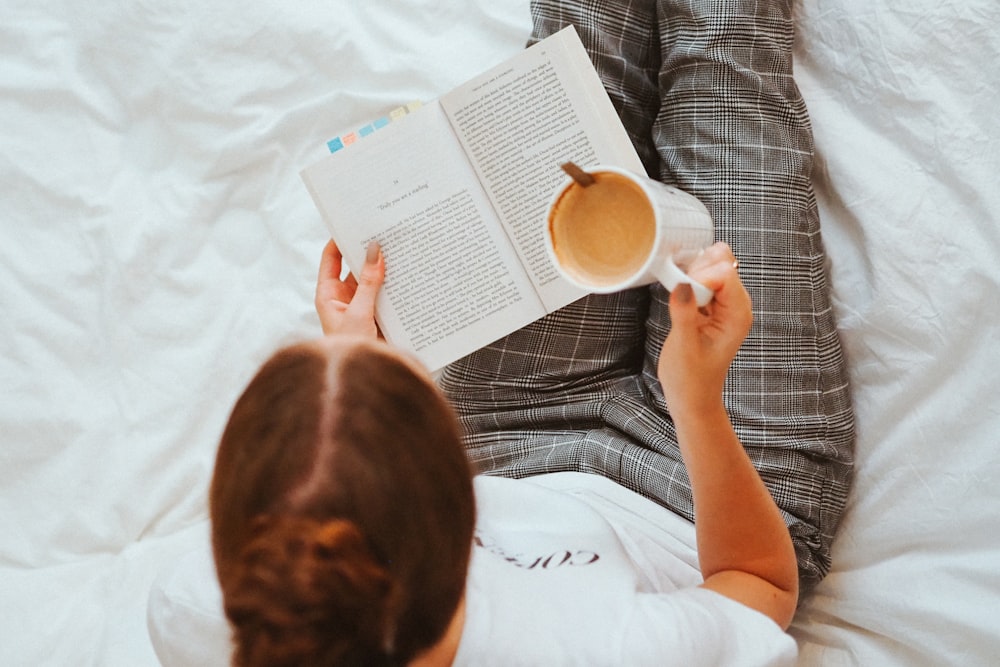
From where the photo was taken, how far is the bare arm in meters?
0.60

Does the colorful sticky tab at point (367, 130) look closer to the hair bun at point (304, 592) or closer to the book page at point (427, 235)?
the book page at point (427, 235)

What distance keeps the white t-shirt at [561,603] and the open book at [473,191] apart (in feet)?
0.56

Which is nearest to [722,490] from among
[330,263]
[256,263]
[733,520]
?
[733,520]

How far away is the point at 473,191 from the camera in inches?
31.7

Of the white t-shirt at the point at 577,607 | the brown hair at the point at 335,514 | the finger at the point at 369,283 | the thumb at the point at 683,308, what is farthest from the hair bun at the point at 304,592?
the finger at the point at 369,283

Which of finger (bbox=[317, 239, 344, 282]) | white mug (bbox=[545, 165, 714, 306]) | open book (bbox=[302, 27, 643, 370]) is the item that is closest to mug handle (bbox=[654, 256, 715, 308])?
white mug (bbox=[545, 165, 714, 306])

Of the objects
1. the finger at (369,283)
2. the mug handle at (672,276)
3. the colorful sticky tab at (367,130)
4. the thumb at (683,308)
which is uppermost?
the colorful sticky tab at (367,130)

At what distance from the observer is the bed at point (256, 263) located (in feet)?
2.46

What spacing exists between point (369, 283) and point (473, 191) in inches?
5.0

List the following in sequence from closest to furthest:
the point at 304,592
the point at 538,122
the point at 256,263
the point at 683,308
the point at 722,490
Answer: the point at 304,592 → the point at 683,308 → the point at 722,490 → the point at 538,122 → the point at 256,263

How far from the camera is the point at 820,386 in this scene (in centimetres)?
80

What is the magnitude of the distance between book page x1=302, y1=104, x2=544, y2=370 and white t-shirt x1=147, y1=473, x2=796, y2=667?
0.16 m

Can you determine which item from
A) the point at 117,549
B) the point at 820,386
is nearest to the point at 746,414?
the point at 820,386

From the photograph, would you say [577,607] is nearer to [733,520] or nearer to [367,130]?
[733,520]
